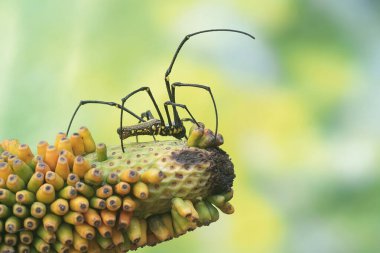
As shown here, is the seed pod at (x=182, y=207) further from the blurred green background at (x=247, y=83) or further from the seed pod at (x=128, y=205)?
the blurred green background at (x=247, y=83)

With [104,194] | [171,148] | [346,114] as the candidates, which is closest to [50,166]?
[104,194]

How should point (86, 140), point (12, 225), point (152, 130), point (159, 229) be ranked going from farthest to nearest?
point (152, 130)
point (86, 140)
point (159, 229)
point (12, 225)

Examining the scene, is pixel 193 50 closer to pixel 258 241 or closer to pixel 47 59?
pixel 47 59

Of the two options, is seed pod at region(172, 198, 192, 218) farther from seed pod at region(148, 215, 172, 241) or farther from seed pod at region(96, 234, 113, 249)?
seed pod at region(96, 234, 113, 249)

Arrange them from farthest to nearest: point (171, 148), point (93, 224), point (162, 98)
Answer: point (162, 98) → point (171, 148) → point (93, 224)

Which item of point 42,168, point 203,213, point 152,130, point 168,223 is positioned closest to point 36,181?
point 42,168

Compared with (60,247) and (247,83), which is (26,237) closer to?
(60,247)

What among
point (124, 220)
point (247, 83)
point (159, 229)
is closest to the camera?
point (124, 220)
